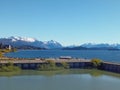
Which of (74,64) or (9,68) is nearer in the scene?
(9,68)

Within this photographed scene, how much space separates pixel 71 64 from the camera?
252 feet

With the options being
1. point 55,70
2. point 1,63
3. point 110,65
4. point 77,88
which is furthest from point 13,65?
point 77,88

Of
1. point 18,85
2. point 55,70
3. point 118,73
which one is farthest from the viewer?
point 55,70

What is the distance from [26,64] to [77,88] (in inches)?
1279

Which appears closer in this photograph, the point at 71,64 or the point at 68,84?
the point at 68,84

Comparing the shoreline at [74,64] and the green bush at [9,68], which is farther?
the shoreline at [74,64]

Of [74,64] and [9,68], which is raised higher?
[74,64]

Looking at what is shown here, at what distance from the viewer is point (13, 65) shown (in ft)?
233

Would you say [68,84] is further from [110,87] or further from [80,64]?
[80,64]

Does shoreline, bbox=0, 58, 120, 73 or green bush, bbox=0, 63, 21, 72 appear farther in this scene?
shoreline, bbox=0, 58, 120, 73

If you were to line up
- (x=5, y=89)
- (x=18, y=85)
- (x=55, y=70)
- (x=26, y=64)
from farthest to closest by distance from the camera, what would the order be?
(x=26, y=64) → (x=55, y=70) → (x=18, y=85) → (x=5, y=89)

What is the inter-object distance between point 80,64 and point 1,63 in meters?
19.2

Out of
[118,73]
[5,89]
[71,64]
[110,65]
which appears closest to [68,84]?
[5,89]

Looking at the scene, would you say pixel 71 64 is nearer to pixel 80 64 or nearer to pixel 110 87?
pixel 80 64
